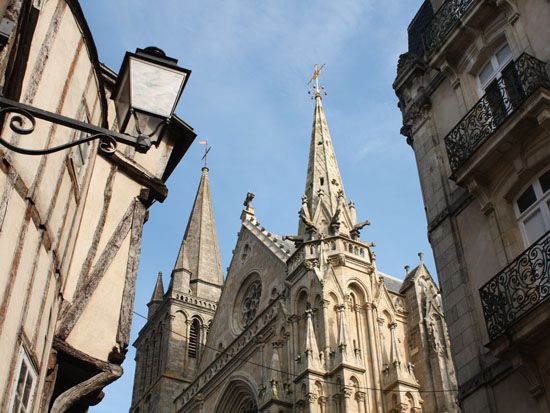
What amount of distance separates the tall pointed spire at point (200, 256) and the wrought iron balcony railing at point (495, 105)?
1011 inches

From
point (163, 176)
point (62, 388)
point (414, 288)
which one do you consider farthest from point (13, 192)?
point (414, 288)

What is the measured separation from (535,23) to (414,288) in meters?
16.2

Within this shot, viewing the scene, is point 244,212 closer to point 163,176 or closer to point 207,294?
point 207,294

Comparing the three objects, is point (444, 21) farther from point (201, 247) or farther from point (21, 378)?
point (201, 247)

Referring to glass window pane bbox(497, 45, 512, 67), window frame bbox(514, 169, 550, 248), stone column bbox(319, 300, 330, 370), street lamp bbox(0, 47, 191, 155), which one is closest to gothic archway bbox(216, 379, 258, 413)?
stone column bbox(319, 300, 330, 370)

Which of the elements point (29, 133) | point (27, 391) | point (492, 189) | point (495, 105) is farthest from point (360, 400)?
point (29, 133)

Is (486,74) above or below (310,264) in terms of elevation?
below

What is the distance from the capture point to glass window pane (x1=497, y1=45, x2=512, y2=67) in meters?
9.22

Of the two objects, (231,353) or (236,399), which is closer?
(236,399)

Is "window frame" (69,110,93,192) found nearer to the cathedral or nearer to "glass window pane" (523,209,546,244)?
"glass window pane" (523,209,546,244)

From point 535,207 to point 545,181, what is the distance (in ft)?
1.06

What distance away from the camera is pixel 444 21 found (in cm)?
1038

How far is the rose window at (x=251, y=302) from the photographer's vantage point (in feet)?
83.6

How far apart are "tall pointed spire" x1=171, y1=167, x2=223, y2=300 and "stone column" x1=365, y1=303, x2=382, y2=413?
15174 millimetres
